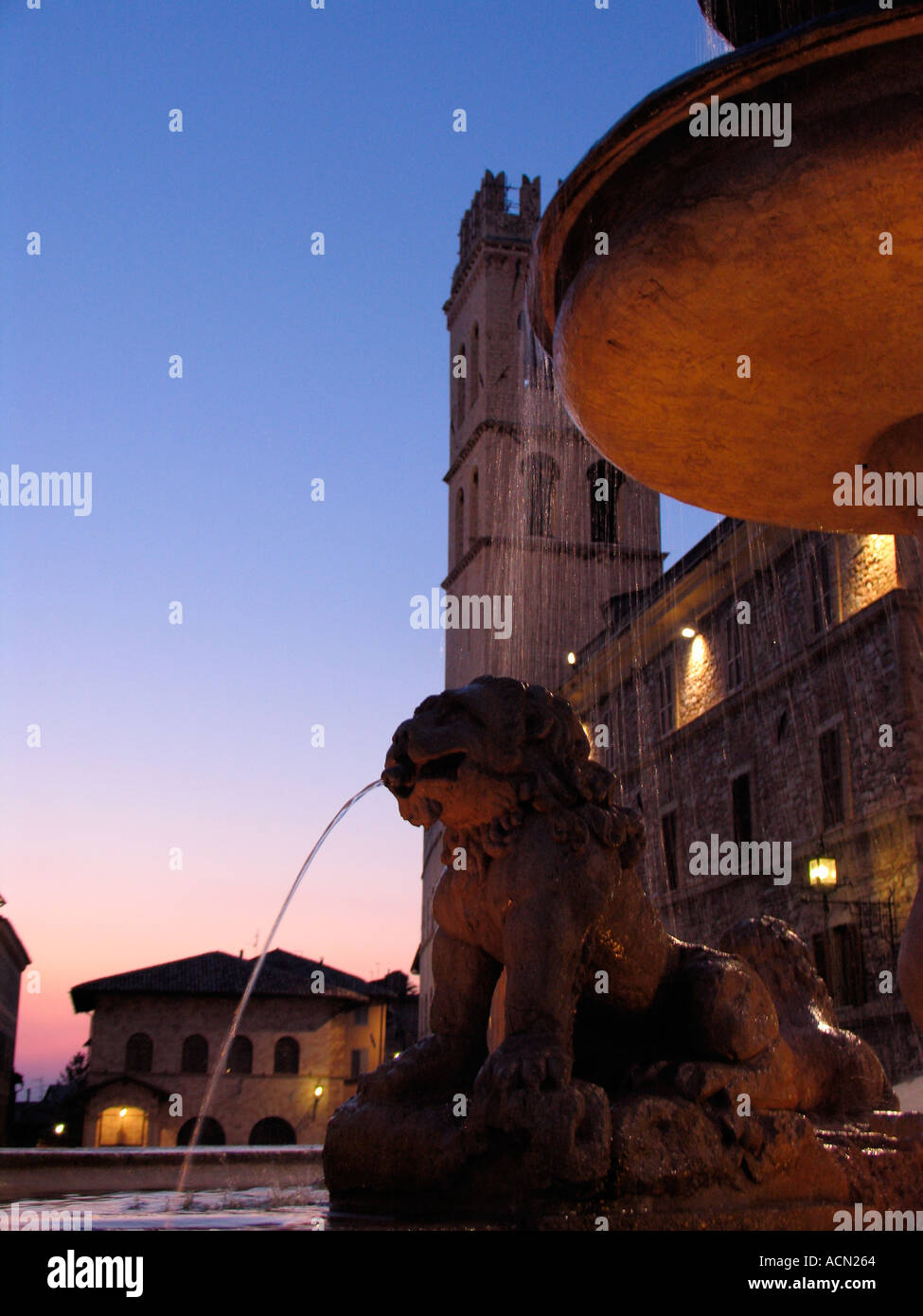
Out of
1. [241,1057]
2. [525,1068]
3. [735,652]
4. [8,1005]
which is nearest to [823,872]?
[735,652]

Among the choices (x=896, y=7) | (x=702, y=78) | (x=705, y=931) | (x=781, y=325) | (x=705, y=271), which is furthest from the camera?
(x=705, y=931)

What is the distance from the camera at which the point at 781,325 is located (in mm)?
3994

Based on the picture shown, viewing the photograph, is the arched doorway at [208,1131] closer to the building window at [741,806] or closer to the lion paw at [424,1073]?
the building window at [741,806]

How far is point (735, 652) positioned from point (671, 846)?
452 centimetres

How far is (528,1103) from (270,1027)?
133ft

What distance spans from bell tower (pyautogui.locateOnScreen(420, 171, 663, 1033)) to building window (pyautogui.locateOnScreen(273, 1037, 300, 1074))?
6.12 meters

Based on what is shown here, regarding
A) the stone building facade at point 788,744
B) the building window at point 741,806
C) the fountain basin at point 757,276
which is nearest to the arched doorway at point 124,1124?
the stone building facade at point 788,744

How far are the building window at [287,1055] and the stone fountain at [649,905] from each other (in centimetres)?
3982

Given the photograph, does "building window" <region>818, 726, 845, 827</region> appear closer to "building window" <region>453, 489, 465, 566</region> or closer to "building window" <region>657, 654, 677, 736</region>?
"building window" <region>657, 654, 677, 736</region>

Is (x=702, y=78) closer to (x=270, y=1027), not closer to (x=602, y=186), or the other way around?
(x=602, y=186)

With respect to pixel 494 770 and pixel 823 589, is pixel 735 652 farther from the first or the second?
pixel 494 770

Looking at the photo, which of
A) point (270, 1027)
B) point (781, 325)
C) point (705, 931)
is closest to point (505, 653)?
A: point (270, 1027)

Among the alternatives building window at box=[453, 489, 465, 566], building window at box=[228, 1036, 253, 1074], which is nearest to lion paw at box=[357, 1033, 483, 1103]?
building window at box=[228, 1036, 253, 1074]
